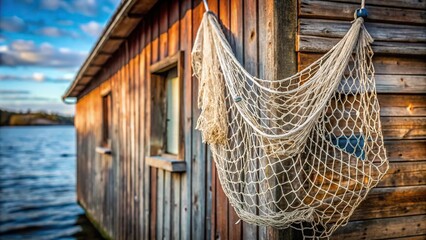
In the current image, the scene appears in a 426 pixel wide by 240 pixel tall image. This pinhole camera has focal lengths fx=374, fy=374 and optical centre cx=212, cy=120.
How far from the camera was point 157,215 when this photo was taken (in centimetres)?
394

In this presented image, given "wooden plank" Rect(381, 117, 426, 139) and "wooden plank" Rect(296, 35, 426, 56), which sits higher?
"wooden plank" Rect(296, 35, 426, 56)

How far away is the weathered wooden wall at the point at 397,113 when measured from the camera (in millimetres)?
2393

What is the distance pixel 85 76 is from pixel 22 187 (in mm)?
9003

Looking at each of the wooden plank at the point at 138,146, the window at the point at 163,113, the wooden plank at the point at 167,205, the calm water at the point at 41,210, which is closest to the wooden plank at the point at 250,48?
the wooden plank at the point at 167,205

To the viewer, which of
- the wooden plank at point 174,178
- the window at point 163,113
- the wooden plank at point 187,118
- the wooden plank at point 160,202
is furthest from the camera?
the window at point 163,113

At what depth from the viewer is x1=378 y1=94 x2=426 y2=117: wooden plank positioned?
8.09 ft

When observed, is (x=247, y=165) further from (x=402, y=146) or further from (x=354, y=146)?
(x=402, y=146)

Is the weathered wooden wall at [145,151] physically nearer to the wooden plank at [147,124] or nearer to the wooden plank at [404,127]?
the wooden plank at [147,124]

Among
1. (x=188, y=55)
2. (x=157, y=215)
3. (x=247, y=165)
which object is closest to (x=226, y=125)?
(x=247, y=165)

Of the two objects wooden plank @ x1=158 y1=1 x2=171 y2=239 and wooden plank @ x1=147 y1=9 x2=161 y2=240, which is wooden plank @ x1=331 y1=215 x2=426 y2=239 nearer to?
wooden plank @ x1=158 y1=1 x2=171 y2=239

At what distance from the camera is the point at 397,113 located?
8.21 ft

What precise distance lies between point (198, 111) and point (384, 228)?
157 centimetres

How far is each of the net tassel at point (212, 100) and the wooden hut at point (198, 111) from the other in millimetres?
192

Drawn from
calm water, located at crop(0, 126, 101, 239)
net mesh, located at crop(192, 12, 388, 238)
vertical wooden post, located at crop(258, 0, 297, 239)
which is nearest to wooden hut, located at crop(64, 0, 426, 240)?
vertical wooden post, located at crop(258, 0, 297, 239)
